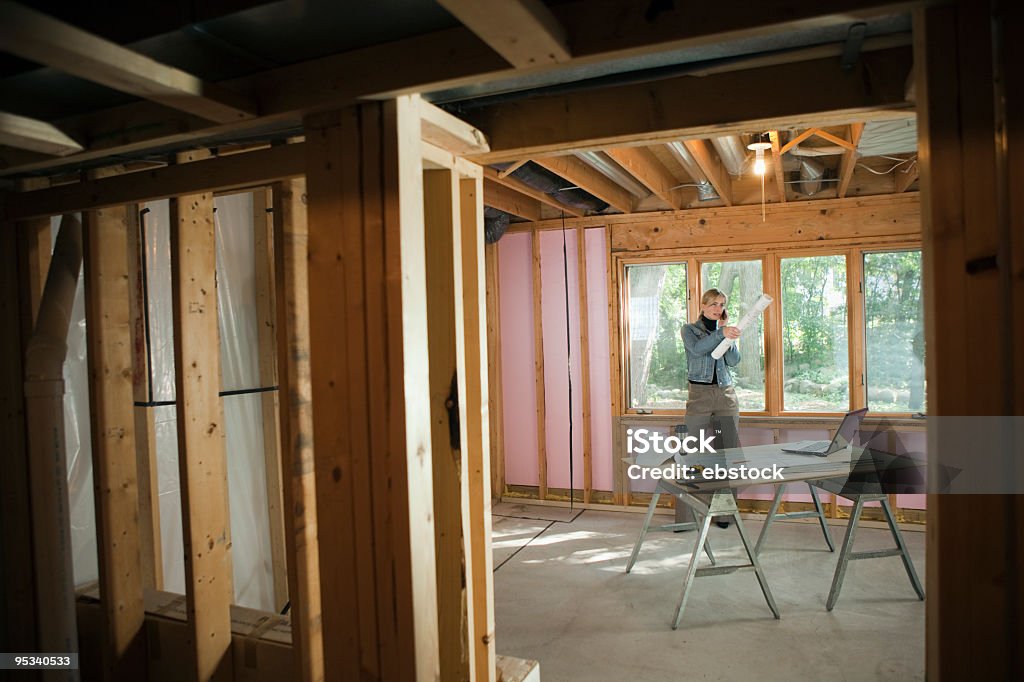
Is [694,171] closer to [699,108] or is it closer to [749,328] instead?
[749,328]

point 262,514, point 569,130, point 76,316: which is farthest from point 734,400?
point 76,316

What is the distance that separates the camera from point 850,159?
3635 mm

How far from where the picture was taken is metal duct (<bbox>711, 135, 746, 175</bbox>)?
137 inches

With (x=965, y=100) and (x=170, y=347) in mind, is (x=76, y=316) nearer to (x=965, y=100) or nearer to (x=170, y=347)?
(x=170, y=347)

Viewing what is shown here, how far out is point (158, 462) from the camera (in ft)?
9.05

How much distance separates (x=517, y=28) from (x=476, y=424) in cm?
103

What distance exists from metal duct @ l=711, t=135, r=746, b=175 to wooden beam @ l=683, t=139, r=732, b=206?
8 centimetres

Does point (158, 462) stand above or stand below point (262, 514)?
above

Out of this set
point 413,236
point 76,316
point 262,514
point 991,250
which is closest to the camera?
point 991,250

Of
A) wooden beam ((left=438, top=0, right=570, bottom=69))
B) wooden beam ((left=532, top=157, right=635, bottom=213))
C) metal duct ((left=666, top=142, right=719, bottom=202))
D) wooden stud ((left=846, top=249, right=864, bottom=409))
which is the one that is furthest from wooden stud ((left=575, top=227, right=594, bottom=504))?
wooden beam ((left=438, top=0, right=570, bottom=69))

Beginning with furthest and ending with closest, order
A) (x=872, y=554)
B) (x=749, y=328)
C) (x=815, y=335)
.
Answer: (x=749, y=328)
(x=815, y=335)
(x=872, y=554)

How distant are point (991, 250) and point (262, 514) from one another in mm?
2976

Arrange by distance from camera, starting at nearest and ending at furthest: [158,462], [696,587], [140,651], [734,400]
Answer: [140,651] < [158,462] < [696,587] < [734,400]

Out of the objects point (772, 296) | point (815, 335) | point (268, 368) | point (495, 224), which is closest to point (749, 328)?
point (772, 296)
